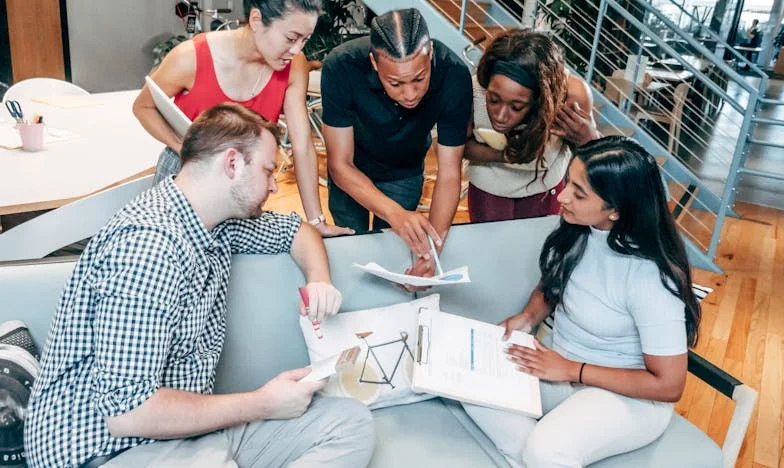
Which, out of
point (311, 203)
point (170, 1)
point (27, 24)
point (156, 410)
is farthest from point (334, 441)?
point (170, 1)

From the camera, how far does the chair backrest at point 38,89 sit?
3.22 meters

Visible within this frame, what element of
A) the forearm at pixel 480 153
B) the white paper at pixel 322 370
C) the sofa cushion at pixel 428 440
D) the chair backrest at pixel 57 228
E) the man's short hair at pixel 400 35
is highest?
the man's short hair at pixel 400 35

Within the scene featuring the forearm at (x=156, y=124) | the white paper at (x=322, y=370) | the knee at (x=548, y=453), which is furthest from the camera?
the forearm at (x=156, y=124)

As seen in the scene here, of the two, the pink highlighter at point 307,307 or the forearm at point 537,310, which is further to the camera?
the forearm at point 537,310

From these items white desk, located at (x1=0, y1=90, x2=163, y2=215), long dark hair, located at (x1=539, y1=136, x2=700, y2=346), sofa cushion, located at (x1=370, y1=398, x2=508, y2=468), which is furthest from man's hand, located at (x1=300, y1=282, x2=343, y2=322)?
white desk, located at (x1=0, y1=90, x2=163, y2=215)

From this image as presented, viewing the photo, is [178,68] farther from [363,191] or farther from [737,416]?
[737,416]

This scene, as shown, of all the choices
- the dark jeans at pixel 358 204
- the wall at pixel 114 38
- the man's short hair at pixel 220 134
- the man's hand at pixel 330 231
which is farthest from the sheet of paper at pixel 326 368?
the wall at pixel 114 38

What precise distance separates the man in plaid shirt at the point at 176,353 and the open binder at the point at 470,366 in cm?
21

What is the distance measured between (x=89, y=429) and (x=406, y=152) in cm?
131

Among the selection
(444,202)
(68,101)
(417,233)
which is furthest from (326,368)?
(68,101)

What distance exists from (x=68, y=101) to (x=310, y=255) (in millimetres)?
2193

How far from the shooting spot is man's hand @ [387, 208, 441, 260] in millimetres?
1823

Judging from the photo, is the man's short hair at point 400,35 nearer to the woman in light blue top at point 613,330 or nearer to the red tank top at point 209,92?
the red tank top at point 209,92

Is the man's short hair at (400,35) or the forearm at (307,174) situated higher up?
the man's short hair at (400,35)
